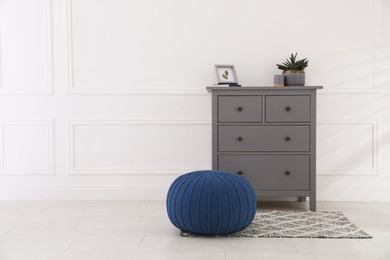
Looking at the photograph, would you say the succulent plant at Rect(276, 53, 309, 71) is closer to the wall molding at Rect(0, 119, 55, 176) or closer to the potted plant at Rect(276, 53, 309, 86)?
the potted plant at Rect(276, 53, 309, 86)

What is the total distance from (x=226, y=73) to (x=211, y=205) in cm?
151

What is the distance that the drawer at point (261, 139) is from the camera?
13.5ft

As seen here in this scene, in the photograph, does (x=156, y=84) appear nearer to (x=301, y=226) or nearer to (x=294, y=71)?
(x=294, y=71)

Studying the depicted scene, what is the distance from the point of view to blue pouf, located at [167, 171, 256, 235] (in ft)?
10.5

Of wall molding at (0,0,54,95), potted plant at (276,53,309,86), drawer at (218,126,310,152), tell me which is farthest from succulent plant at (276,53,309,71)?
wall molding at (0,0,54,95)

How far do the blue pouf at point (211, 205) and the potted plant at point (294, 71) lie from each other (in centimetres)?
121

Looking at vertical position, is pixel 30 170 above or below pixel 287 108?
below

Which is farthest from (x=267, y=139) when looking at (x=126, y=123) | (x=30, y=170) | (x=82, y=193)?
(x=30, y=170)

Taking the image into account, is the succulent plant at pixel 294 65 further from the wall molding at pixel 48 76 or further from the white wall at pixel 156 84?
the wall molding at pixel 48 76

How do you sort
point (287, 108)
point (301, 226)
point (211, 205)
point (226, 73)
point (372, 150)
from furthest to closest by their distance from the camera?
point (372, 150)
point (226, 73)
point (287, 108)
point (301, 226)
point (211, 205)

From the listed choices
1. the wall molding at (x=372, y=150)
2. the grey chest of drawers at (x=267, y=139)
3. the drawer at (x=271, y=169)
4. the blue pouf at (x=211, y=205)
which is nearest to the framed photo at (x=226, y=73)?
the grey chest of drawers at (x=267, y=139)

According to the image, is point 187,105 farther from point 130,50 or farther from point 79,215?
point 79,215

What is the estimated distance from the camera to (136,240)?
10.7 feet

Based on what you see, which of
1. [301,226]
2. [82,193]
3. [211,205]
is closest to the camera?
[211,205]
